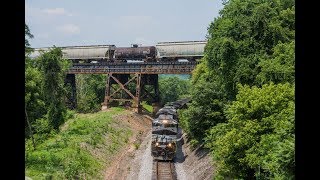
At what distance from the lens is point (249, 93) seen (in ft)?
68.6

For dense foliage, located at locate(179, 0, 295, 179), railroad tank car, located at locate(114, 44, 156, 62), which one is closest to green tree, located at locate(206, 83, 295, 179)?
dense foliage, located at locate(179, 0, 295, 179)

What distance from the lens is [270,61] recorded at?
87.6ft

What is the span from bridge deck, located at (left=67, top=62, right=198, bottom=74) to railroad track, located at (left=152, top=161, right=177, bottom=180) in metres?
25.5

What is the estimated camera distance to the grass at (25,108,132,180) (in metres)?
25.4

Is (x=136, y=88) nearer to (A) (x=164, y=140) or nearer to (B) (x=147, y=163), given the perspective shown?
(A) (x=164, y=140)

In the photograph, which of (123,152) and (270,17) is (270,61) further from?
(123,152)

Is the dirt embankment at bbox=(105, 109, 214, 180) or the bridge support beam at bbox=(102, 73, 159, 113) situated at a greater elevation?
the bridge support beam at bbox=(102, 73, 159, 113)

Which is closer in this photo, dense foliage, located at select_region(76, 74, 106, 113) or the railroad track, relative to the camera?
the railroad track

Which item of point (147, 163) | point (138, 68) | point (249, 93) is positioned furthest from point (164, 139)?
point (138, 68)

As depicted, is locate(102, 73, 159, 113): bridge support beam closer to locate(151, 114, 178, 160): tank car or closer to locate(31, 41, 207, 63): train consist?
locate(31, 41, 207, 63): train consist

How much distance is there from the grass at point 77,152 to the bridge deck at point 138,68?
1404cm

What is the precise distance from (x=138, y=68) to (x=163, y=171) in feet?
105
